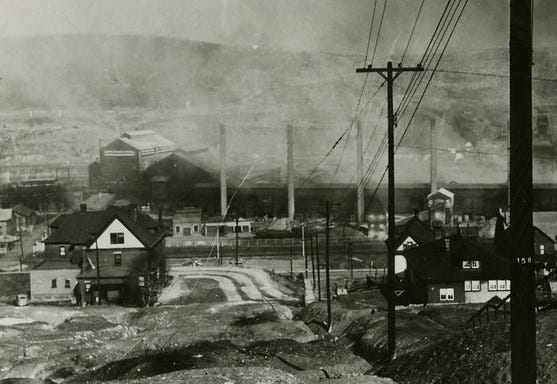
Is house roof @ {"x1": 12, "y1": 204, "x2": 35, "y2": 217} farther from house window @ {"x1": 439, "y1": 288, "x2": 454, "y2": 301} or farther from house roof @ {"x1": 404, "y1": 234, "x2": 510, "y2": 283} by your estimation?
house window @ {"x1": 439, "y1": 288, "x2": 454, "y2": 301}

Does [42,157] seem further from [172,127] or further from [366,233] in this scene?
[366,233]

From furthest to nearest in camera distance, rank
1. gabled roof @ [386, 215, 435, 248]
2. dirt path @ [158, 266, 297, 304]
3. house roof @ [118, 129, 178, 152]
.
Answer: house roof @ [118, 129, 178, 152], gabled roof @ [386, 215, 435, 248], dirt path @ [158, 266, 297, 304]

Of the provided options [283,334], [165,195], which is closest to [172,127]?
[165,195]

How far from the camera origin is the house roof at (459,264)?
150 ft

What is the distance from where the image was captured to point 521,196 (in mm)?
8164

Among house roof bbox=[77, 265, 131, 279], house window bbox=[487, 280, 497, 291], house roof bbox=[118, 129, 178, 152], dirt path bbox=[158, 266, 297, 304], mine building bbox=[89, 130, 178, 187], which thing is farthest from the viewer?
house roof bbox=[118, 129, 178, 152]

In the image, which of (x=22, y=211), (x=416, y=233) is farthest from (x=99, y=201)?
(x=416, y=233)

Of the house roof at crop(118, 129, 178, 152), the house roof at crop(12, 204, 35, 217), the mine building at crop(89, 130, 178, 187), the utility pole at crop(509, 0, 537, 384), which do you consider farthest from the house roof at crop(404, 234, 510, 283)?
the house roof at crop(118, 129, 178, 152)

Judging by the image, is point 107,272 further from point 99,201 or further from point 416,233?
point 99,201

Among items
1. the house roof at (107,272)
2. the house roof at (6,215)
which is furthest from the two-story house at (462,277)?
the house roof at (6,215)

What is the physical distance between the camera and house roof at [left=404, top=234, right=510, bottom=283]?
150 feet

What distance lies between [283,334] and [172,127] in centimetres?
11252

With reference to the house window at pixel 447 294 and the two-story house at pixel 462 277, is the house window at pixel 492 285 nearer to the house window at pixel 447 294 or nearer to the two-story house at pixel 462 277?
the two-story house at pixel 462 277

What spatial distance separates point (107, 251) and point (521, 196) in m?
46.9
